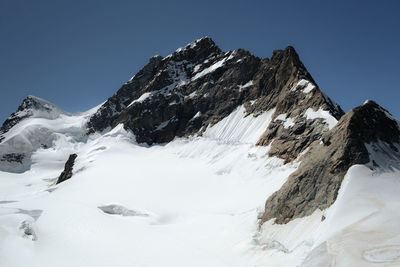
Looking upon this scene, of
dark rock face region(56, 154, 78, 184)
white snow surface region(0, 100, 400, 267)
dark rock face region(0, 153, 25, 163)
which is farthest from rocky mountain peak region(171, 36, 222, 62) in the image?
dark rock face region(0, 153, 25, 163)

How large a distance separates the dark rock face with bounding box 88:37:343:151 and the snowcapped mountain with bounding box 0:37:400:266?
381mm

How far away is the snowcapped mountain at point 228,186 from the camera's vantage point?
1150 cm

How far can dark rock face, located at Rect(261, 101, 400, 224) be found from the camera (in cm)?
1321

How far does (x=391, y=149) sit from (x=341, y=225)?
263 inches

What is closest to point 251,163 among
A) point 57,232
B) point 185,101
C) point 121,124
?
point 57,232

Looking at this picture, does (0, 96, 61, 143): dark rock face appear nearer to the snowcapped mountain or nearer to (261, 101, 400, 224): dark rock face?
the snowcapped mountain

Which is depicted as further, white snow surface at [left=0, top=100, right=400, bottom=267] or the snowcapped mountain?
the snowcapped mountain

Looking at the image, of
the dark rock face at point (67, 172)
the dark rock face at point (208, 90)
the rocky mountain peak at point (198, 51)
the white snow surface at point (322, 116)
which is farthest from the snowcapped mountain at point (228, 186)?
the rocky mountain peak at point (198, 51)

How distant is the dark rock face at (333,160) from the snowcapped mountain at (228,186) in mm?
69

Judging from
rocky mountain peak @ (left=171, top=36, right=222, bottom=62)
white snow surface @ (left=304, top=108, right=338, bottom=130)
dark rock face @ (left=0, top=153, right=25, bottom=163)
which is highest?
rocky mountain peak @ (left=171, top=36, right=222, bottom=62)

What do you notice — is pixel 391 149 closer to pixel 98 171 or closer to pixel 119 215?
pixel 119 215

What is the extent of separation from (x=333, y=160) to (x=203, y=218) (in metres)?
13.8

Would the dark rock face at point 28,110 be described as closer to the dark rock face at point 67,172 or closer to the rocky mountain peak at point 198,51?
the dark rock face at point 67,172

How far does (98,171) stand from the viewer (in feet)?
165
